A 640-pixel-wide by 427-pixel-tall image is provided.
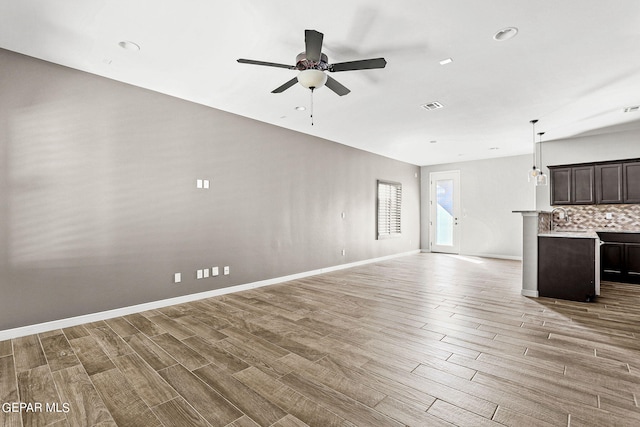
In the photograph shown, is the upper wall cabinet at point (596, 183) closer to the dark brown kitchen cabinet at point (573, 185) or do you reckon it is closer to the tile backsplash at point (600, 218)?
the dark brown kitchen cabinet at point (573, 185)

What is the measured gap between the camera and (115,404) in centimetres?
190

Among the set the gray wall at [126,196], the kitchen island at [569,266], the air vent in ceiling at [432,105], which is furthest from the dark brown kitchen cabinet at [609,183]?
the gray wall at [126,196]

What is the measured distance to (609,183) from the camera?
229 inches

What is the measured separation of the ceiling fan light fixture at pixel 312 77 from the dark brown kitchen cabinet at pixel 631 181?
6325mm

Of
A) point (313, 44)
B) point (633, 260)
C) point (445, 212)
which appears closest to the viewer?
point (313, 44)

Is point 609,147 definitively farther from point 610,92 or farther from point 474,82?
point 474,82

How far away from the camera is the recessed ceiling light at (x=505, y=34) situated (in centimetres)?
268

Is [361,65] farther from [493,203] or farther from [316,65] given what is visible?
[493,203]

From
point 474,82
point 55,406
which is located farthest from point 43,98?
point 474,82

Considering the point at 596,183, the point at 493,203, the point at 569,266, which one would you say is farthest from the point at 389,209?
the point at 569,266

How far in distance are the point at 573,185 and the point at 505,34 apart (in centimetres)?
490

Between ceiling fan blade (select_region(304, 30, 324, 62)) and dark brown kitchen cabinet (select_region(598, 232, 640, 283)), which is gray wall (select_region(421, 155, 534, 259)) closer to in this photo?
dark brown kitchen cabinet (select_region(598, 232, 640, 283))

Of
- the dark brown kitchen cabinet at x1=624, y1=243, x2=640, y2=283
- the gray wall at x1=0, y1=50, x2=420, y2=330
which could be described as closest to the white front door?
the dark brown kitchen cabinet at x1=624, y1=243, x2=640, y2=283

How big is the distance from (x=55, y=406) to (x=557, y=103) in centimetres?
627
